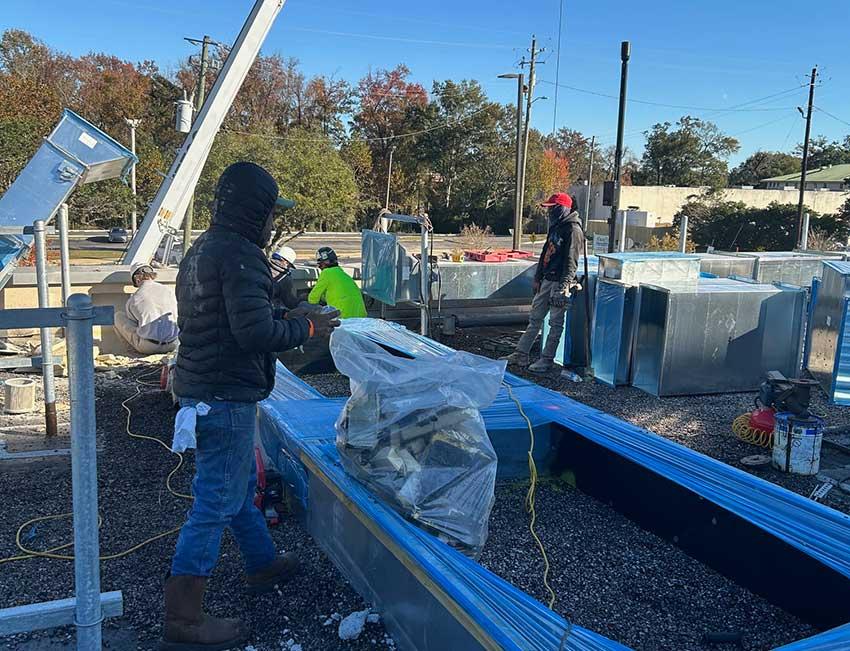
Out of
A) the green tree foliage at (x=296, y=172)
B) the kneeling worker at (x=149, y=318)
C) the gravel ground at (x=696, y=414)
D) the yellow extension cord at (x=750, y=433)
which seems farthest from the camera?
the green tree foliage at (x=296, y=172)

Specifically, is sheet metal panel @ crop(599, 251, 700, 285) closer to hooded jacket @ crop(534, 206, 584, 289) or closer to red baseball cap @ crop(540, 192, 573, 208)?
hooded jacket @ crop(534, 206, 584, 289)

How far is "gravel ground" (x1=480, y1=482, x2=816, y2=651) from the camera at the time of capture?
9.53 ft

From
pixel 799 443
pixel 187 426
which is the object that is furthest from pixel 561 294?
pixel 187 426

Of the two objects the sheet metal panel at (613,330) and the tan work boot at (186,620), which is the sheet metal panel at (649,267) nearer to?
the sheet metal panel at (613,330)

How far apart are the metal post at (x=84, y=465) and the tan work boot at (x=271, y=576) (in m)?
0.87

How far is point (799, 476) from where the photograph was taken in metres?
4.67

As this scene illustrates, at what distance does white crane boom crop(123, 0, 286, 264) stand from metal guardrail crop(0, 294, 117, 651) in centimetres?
703

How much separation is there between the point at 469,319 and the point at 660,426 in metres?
3.93

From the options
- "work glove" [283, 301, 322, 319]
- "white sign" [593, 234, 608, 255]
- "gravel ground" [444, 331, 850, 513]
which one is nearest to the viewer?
"work glove" [283, 301, 322, 319]

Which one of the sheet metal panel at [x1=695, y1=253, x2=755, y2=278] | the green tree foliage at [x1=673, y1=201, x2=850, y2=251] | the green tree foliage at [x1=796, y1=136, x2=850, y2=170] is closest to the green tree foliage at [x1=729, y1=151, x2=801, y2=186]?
the green tree foliage at [x1=796, y1=136, x2=850, y2=170]

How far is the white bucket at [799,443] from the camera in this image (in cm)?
461

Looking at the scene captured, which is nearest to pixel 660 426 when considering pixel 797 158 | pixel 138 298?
pixel 138 298

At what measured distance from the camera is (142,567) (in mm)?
3258

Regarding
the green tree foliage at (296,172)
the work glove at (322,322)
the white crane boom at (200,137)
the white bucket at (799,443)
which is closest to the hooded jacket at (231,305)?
the work glove at (322,322)
